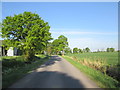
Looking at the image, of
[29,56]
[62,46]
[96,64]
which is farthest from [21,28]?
[62,46]

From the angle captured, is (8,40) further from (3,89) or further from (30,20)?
(3,89)

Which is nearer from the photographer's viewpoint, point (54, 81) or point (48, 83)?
point (48, 83)

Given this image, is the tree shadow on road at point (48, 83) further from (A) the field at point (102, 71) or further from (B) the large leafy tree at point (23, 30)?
(B) the large leafy tree at point (23, 30)

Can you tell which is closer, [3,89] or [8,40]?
[3,89]

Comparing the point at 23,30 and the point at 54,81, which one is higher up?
the point at 23,30

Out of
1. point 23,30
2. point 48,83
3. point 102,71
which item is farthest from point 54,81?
point 23,30

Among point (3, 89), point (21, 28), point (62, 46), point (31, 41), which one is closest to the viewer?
point (3, 89)

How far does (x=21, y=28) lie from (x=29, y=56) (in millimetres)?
6169

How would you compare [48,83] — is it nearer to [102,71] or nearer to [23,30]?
[102,71]

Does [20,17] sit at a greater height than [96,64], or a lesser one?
greater

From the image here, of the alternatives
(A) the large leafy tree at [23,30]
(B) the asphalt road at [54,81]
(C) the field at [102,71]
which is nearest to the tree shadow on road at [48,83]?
(B) the asphalt road at [54,81]

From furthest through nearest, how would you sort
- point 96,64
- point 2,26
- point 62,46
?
point 62,46, point 2,26, point 96,64

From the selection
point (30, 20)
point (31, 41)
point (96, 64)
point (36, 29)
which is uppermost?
point (30, 20)

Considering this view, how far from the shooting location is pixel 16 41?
85.7ft
